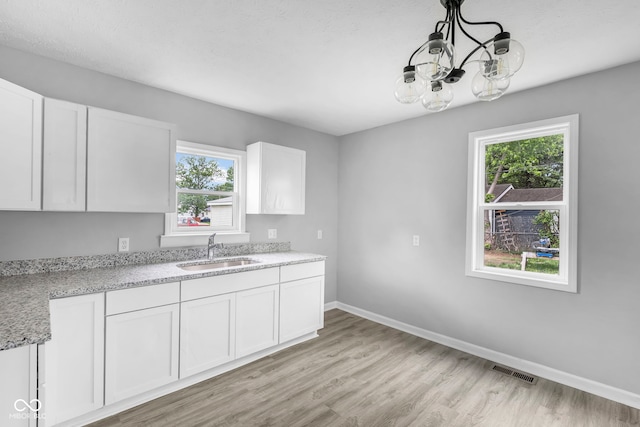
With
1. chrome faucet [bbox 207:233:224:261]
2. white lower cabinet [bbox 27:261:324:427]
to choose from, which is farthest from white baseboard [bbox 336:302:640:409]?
chrome faucet [bbox 207:233:224:261]

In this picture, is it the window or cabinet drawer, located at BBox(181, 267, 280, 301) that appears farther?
the window

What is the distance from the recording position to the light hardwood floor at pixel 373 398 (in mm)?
2037

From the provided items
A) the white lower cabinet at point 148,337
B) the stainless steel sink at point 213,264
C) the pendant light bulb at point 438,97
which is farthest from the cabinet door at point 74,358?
the pendant light bulb at point 438,97

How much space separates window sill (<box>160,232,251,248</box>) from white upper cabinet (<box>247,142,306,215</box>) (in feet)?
1.00

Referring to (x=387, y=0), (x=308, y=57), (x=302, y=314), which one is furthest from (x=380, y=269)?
(x=387, y=0)

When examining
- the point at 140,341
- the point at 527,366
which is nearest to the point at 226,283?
the point at 140,341

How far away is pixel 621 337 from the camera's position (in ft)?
7.38

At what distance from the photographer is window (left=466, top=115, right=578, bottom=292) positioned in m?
2.52

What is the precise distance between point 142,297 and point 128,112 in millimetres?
1597

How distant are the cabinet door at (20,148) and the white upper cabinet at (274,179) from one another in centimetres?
173

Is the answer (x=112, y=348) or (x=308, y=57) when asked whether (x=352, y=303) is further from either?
(x=308, y=57)

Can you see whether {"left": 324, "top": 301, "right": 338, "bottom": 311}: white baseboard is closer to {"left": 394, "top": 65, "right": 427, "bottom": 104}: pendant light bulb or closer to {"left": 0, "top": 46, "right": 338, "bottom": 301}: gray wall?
{"left": 0, "top": 46, "right": 338, "bottom": 301}: gray wall

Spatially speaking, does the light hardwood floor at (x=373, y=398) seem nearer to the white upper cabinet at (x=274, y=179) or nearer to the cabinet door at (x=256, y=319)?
the cabinet door at (x=256, y=319)

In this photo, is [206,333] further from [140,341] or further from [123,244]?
[123,244]
